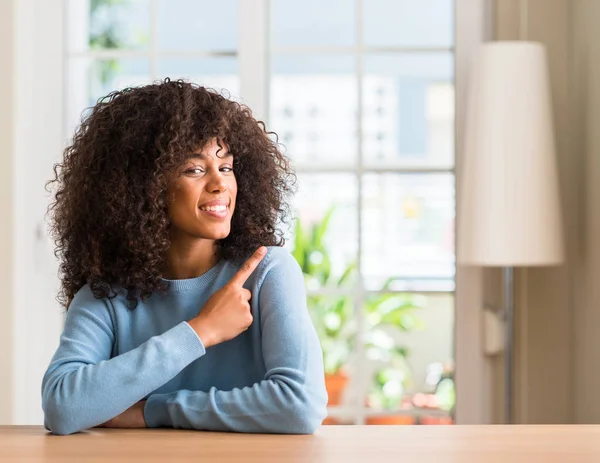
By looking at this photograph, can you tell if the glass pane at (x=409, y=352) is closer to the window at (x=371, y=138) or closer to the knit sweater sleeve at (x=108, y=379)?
the window at (x=371, y=138)

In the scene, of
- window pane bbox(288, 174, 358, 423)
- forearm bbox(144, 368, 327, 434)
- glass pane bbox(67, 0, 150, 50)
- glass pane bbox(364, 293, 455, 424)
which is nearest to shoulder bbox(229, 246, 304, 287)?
forearm bbox(144, 368, 327, 434)

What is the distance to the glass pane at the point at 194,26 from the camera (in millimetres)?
5855

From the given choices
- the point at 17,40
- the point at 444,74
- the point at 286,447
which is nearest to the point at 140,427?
the point at 286,447

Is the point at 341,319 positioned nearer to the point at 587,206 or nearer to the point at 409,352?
the point at 409,352

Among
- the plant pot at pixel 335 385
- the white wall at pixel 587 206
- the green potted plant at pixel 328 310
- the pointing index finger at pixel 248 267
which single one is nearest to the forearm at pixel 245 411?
the pointing index finger at pixel 248 267

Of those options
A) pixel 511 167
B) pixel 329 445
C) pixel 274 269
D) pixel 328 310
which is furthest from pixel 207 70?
pixel 329 445

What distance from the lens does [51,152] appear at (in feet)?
11.3

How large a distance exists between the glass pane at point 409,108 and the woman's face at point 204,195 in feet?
13.4

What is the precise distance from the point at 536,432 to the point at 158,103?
0.88 metres

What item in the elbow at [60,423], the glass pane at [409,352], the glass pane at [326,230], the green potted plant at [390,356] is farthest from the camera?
the green potted plant at [390,356]

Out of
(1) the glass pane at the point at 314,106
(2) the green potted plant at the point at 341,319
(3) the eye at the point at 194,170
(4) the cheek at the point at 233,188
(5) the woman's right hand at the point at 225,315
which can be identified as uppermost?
(1) the glass pane at the point at 314,106

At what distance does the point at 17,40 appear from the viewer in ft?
10.7

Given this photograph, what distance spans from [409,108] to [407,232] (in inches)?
31.1

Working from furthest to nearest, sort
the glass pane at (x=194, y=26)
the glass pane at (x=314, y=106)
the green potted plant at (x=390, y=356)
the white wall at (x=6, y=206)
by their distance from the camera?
the glass pane at (x=194, y=26)
the glass pane at (x=314, y=106)
the green potted plant at (x=390, y=356)
the white wall at (x=6, y=206)
